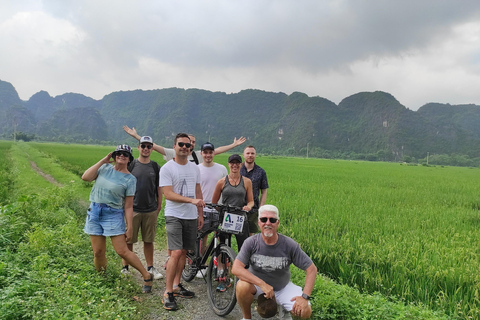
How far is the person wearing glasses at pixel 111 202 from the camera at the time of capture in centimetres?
361

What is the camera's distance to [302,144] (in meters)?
108

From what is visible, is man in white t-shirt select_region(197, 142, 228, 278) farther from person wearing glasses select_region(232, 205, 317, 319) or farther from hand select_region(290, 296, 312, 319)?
hand select_region(290, 296, 312, 319)

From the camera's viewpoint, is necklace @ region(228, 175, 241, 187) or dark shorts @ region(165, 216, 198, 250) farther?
necklace @ region(228, 175, 241, 187)

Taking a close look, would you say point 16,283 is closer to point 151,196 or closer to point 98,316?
point 98,316

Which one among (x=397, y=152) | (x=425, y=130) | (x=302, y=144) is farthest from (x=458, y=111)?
(x=302, y=144)

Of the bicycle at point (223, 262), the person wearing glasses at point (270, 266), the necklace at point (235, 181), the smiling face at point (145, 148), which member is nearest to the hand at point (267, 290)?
the person wearing glasses at point (270, 266)

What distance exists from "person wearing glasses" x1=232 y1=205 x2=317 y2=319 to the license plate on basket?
2.01ft

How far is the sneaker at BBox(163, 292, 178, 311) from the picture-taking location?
11.3 ft

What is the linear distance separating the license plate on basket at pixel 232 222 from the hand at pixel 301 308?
1.07m

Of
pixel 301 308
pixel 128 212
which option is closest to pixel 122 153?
pixel 128 212

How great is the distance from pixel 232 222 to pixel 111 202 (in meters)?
1.41

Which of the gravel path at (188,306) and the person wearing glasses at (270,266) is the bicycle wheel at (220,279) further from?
the person wearing glasses at (270,266)

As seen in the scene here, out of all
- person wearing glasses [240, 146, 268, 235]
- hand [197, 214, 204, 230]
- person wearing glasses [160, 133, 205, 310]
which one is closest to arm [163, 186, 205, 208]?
person wearing glasses [160, 133, 205, 310]

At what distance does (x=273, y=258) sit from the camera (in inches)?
113
